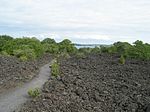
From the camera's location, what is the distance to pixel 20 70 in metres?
21.5

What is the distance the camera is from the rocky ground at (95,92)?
50.3 feet

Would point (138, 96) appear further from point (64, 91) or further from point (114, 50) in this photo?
point (114, 50)

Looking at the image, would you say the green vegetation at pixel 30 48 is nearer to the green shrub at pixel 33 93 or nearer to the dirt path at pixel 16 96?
the dirt path at pixel 16 96

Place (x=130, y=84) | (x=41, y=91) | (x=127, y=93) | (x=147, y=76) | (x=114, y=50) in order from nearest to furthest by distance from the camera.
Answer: (x=41, y=91) → (x=127, y=93) → (x=130, y=84) → (x=147, y=76) → (x=114, y=50)

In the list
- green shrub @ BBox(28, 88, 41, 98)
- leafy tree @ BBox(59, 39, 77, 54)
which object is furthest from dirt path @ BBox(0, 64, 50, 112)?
leafy tree @ BBox(59, 39, 77, 54)

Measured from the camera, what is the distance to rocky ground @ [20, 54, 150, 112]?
15.3m

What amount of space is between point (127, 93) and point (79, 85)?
7.86 ft

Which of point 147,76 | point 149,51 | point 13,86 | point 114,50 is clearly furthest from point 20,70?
point 114,50

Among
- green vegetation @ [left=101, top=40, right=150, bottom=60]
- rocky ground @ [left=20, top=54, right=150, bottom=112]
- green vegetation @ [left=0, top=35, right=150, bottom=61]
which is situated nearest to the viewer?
rocky ground @ [left=20, top=54, right=150, bottom=112]

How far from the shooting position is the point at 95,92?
18.4 meters

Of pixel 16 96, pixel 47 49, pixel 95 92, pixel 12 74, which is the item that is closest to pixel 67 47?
pixel 47 49

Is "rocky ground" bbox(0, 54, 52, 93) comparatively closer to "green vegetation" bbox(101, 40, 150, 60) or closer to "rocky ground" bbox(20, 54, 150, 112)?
"rocky ground" bbox(20, 54, 150, 112)

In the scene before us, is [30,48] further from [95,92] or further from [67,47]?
[95,92]

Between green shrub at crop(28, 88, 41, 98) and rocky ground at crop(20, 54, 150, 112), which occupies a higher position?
green shrub at crop(28, 88, 41, 98)
